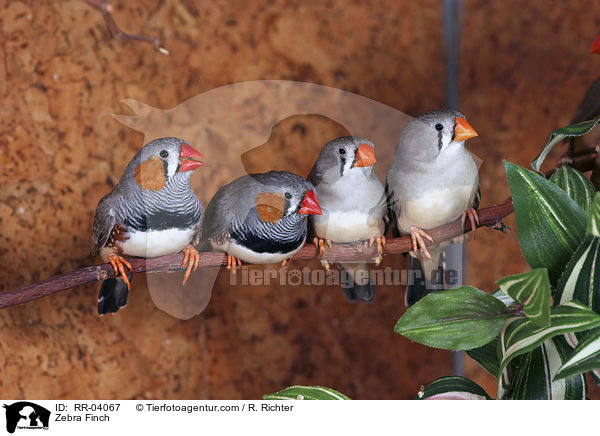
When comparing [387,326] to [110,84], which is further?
[387,326]

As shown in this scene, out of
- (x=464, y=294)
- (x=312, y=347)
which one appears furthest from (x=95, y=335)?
(x=464, y=294)

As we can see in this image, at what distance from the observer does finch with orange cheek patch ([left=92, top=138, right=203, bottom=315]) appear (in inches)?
38.0

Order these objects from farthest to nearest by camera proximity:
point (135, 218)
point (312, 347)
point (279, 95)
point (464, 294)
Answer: point (312, 347), point (279, 95), point (135, 218), point (464, 294)

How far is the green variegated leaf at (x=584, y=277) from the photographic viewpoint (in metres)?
0.71

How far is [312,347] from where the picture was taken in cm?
124

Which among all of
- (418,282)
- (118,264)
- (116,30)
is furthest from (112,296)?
(418,282)

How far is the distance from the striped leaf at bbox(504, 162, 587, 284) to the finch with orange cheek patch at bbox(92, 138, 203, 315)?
573 mm

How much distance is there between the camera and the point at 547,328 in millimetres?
704

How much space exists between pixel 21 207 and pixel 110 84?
306 mm
